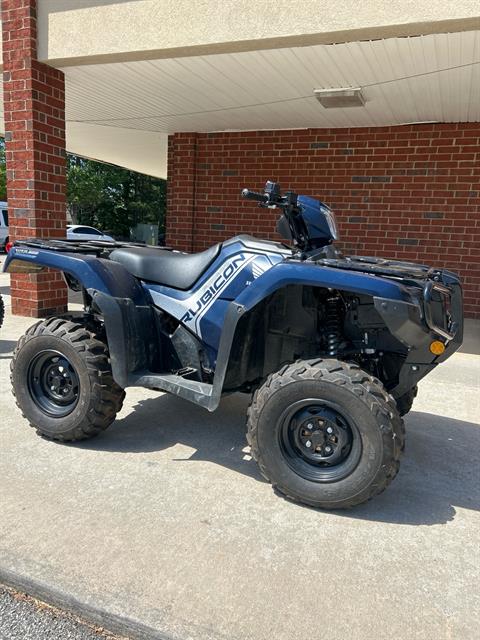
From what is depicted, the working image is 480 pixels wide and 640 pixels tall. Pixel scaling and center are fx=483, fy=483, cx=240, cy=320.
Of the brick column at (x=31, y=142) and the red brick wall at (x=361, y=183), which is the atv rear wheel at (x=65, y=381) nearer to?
the brick column at (x=31, y=142)

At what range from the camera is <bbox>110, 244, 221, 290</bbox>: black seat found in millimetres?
3025

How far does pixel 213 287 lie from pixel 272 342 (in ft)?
1.69

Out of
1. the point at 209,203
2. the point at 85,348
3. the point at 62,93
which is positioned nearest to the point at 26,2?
the point at 62,93

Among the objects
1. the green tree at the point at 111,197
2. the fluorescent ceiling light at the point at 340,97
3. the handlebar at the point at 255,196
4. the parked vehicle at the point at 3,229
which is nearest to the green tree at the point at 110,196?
the green tree at the point at 111,197

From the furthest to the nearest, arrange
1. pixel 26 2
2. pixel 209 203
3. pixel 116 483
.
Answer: pixel 209 203 → pixel 26 2 → pixel 116 483

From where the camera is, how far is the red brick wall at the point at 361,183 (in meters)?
7.85

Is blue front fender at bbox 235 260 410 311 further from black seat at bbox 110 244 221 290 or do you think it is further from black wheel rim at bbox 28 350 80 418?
black wheel rim at bbox 28 350 80 418

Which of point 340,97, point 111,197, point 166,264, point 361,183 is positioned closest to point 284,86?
point 340,97

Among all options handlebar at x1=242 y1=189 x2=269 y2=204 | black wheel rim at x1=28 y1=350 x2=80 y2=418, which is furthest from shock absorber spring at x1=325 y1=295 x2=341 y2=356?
black wheel rim at x1=28 y1=350 x2=80 y2=418

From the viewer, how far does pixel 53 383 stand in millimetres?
3260

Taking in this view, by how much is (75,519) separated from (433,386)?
12.0ft

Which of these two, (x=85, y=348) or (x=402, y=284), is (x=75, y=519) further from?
(x=402, y=284)

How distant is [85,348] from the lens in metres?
3.03

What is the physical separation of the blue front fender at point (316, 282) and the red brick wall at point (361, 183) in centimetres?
631
